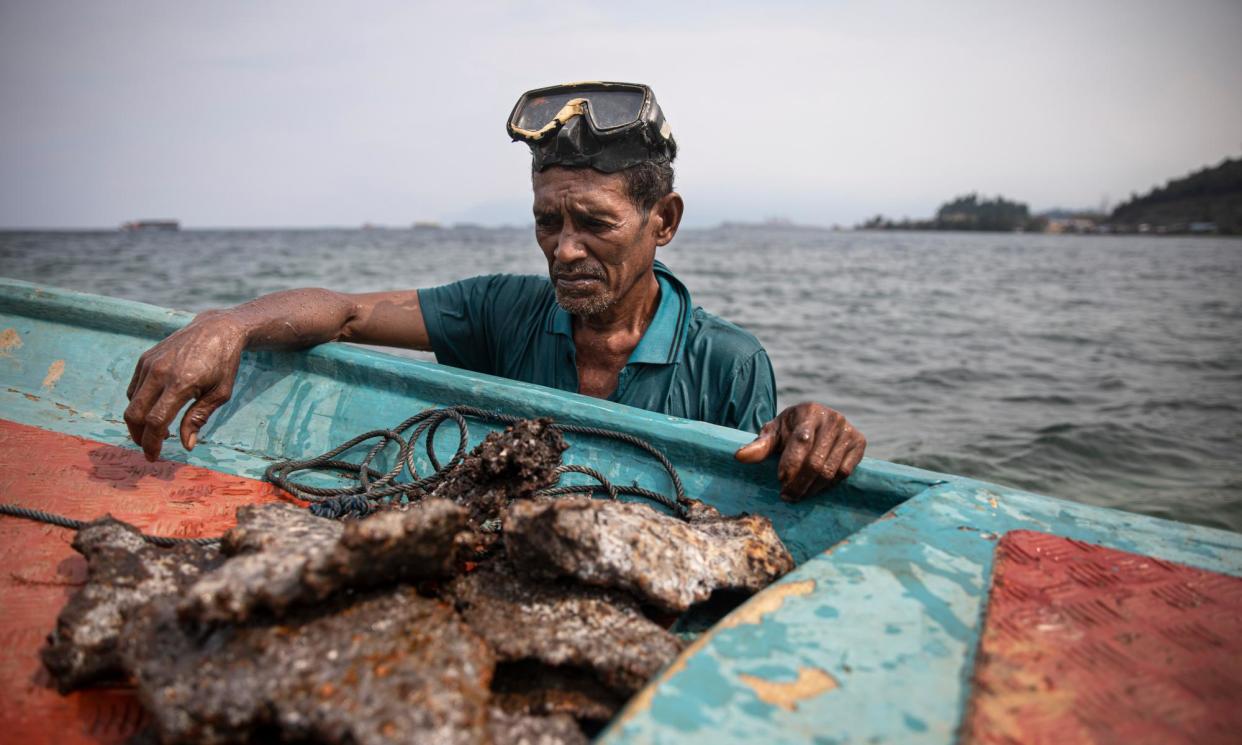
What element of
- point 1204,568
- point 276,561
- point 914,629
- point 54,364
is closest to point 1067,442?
point 1204,568

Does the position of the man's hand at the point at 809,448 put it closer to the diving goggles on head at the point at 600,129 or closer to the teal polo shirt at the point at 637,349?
the teal polo shirt at the point at 637,349

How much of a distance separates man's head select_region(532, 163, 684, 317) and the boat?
486 mm

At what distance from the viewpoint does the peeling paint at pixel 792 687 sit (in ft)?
4.02

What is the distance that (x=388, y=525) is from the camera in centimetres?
127

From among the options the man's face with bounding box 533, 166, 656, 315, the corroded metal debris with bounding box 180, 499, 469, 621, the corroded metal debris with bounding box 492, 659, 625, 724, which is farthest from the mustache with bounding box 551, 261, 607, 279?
the corroded metal debris with bounding box 492, 659, 625, 724

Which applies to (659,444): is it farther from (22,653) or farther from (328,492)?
(22,653)

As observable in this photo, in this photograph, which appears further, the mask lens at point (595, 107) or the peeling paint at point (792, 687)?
the mask lens at point (595, 107)

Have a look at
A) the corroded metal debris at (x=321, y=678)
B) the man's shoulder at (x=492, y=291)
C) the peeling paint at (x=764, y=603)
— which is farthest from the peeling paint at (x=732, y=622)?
the man's shoulder at (x=492, y=291)

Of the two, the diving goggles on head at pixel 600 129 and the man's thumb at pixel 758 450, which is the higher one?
the diving goggles on head at pixel 600 129

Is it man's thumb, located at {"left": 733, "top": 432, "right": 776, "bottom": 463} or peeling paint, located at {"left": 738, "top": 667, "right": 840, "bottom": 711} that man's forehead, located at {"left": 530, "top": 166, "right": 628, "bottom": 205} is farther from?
peeling paint, located at {"left": 738, "top": 667, "right": 840, "bottom": 711}

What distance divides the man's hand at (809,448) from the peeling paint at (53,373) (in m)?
3.00

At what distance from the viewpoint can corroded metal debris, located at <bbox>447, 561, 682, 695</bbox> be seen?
1381 millimetres

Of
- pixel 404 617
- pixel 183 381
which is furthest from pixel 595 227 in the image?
pixel 404 617

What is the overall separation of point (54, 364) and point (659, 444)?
2.79 meters
